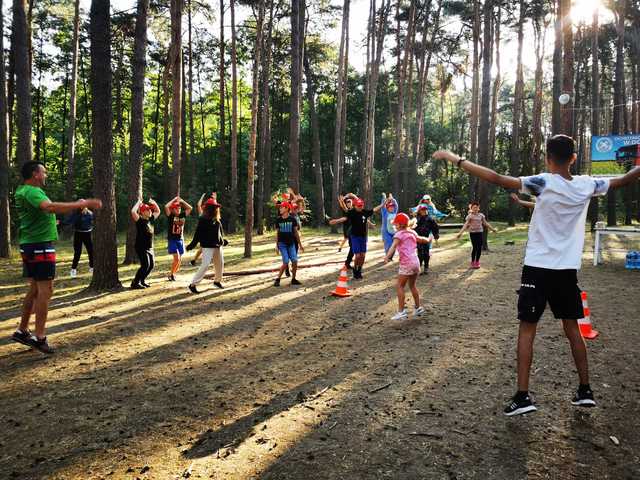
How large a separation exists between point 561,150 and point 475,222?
9487 millimetres

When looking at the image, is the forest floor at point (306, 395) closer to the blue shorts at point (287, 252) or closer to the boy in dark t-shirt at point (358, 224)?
the blue shorts at point (287, 252)

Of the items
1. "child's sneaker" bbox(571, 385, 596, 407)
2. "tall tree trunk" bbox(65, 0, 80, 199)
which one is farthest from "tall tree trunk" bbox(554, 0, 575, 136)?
"tall tree trunk" bbox(65, 0, 80, 199)

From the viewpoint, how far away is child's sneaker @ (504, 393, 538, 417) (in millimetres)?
4043

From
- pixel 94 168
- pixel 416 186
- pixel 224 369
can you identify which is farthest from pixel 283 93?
pixel 224 369

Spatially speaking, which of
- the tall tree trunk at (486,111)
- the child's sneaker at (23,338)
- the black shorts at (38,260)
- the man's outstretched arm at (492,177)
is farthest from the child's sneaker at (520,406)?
the tall tree trunk at (486,111)

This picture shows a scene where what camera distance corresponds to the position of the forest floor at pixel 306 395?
345 cm

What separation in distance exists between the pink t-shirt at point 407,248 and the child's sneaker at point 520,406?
3.88 metres

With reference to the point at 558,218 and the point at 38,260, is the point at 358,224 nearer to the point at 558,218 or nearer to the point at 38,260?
the point at 38,260

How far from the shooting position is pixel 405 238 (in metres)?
8.05

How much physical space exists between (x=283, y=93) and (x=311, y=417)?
137ft

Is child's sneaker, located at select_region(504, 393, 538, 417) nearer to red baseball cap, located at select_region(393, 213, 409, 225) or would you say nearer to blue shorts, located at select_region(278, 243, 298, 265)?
red baseball cap, located at select_region(393, 213, 409, 225)

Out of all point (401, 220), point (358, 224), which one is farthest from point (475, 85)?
point (401, 220)

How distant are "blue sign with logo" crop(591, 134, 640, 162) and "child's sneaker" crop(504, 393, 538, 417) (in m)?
15.3

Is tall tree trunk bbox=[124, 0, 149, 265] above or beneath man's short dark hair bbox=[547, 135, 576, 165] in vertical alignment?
above
